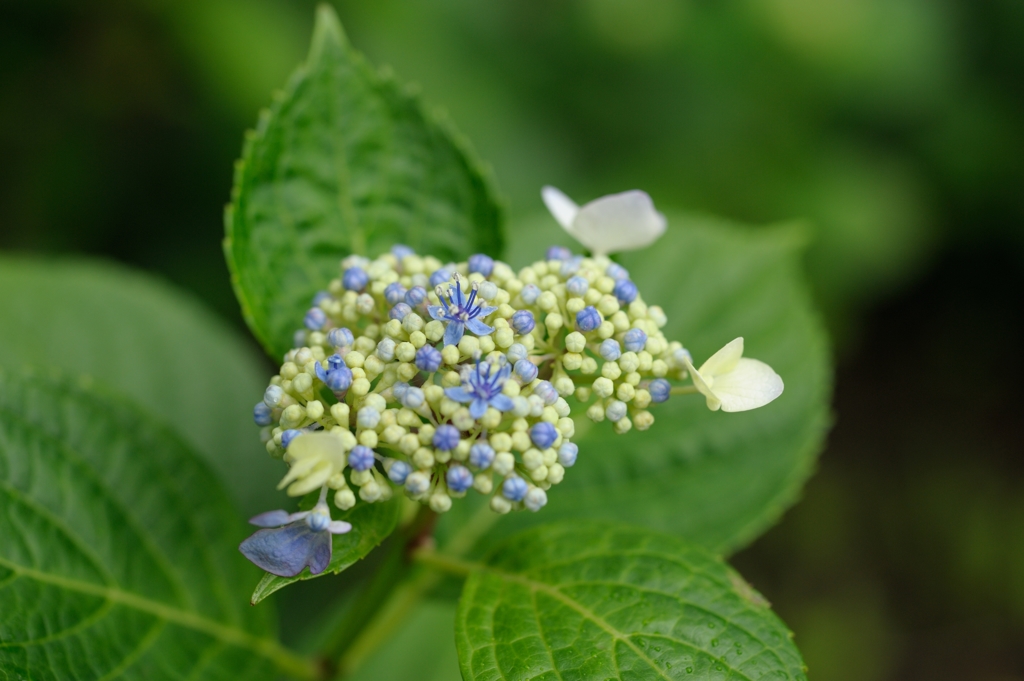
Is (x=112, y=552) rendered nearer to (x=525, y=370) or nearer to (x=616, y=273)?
(x=525, y=370)

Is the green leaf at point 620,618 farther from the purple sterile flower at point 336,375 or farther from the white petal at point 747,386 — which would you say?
the purple sterile flower at point 336,375

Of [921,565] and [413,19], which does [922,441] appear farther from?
[413,19]

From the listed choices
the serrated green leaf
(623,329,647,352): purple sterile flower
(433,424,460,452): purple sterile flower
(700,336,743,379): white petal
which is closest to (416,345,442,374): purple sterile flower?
(433,424,460,452): purple sterile flower

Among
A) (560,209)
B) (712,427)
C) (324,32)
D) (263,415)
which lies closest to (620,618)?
(263,415)

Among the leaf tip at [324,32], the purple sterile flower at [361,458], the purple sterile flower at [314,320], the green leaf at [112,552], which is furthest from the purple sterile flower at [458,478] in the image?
the leaf tip at [324,32]

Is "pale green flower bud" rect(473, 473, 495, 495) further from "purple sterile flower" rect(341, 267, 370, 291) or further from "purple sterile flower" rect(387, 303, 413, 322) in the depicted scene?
"purple sterile flower" rect(341, 267, 370, 291)
